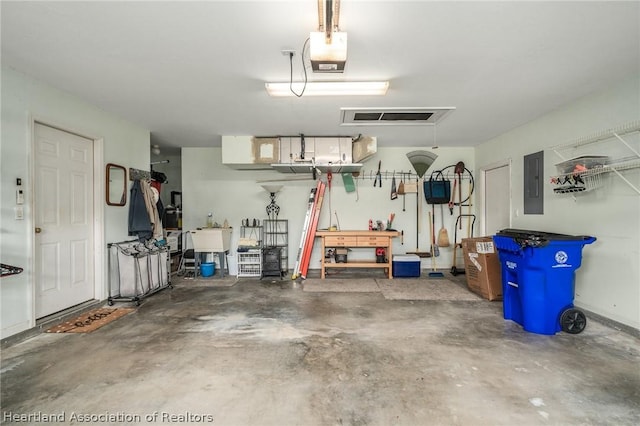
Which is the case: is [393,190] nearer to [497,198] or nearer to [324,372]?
[497,198]

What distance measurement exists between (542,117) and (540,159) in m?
0.59

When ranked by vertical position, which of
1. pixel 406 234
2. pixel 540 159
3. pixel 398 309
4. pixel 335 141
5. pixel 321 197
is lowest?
pixel 398 309

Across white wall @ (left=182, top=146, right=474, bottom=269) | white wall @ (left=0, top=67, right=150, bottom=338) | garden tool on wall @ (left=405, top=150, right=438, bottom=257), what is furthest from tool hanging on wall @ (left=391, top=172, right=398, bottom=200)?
white wall @ (left=0, top=67, right=150, bottom=338)

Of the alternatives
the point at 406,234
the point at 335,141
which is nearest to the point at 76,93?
the point at 335,141

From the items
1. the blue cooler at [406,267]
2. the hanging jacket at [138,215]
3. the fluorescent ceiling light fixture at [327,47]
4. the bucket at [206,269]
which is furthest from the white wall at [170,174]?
the fluorescent ceiling light fixture at [327,47]

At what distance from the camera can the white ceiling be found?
185cm

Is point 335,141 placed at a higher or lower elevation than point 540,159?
higher

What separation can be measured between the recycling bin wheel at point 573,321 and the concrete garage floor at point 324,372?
78 millimetres

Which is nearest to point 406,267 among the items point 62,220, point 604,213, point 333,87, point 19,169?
point 604,213

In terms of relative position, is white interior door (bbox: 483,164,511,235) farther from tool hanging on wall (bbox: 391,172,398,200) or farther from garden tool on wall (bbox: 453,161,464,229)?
tool hanging on wall (bbox: 391,172,398,200)

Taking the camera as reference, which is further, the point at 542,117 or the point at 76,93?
the point at 542,117

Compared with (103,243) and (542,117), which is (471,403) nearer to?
(542,117)

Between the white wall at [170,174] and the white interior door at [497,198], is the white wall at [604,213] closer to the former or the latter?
the white interior door at [497,198]

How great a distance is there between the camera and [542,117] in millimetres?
3826
